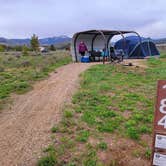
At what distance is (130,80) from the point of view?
11.7 meters

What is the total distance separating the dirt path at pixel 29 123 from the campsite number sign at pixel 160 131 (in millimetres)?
1921

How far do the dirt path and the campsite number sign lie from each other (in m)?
1.92

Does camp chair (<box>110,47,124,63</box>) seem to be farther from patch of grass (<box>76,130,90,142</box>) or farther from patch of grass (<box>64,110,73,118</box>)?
patch of grass (<box>76,130,90,142</box>)

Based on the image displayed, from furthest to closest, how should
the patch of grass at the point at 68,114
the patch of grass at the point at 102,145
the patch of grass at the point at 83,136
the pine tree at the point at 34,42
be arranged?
the pine tree at the point at 34,42
the patch of grass at the point at 68,114
the patch of grass at the point at 83,136
the patch of grass at the point at 102,145

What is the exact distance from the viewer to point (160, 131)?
3.44 metres

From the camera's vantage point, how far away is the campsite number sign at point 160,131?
11.2ft

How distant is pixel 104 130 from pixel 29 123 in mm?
1532

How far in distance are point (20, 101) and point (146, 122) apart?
3.54 m

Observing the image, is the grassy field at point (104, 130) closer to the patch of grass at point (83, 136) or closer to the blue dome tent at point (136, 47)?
the patch of grass at point (83, 136)

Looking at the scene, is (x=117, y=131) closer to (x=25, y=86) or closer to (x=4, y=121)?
(x=4, y=121)

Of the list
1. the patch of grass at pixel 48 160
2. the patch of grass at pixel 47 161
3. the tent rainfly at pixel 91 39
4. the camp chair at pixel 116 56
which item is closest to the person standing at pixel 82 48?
the tent rainfly at pixel 91 39

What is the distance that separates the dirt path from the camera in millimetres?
4799

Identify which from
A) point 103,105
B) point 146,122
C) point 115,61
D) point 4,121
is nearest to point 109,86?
point 103,105

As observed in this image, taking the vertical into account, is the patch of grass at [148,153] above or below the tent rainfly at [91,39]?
below
